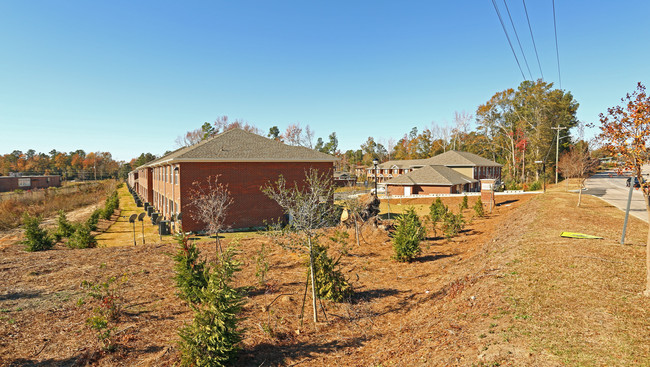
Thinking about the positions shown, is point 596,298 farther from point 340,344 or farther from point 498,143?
point 498,143

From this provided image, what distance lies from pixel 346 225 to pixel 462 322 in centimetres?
1373

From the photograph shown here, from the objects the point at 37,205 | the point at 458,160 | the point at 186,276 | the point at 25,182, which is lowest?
the point at 186,276

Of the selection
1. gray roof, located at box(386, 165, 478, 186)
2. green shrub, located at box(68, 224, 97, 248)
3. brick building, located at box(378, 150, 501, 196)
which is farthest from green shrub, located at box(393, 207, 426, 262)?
gray roof, located at box(386, 165, 478, 186)

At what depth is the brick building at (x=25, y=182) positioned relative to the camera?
69.8 m

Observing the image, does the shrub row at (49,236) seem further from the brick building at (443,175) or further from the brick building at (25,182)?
the brick building at (25,182)

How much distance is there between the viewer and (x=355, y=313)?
30.3ft

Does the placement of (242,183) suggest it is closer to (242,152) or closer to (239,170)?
(239,170)

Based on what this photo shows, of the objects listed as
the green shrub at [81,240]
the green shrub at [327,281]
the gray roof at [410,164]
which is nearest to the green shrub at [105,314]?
the green shrub at [327,281]

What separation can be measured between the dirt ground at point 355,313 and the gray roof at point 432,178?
32.5 m

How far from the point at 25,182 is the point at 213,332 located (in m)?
97.4

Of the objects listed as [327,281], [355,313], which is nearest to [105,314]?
[327,281]

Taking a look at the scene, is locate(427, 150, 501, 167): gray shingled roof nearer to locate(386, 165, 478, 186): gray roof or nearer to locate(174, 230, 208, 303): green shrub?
locate(386, 165, 478, 186): gray roof

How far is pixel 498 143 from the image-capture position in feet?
264

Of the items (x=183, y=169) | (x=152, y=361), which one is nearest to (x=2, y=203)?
(x=183, y=169)
